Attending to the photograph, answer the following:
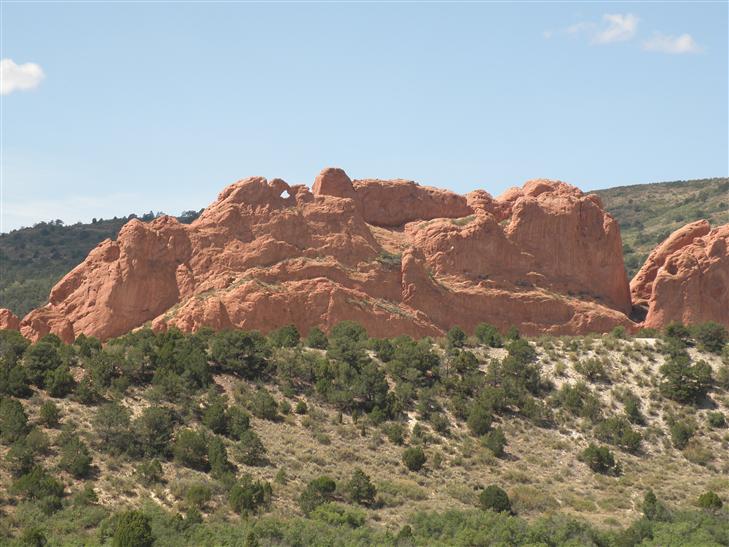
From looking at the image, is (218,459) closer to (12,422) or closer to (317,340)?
(12,422)

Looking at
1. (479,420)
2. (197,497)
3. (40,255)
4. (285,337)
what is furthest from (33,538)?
(40,255)

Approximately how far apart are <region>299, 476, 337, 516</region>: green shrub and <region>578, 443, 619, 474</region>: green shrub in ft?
34.3

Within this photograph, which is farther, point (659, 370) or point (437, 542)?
point (659, 370)

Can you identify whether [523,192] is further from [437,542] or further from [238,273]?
[437,542]

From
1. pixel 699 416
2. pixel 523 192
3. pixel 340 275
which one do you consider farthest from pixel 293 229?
pixel 699 416

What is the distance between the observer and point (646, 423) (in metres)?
53.9

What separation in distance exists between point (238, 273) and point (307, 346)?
4270 millimetres

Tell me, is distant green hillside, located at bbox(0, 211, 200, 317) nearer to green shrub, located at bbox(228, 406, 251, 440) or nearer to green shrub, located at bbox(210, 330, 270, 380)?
green shrub, located at bbox(210, 330, 270, 380)

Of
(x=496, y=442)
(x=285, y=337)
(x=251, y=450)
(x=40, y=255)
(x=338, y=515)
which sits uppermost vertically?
(x=40, y=255)

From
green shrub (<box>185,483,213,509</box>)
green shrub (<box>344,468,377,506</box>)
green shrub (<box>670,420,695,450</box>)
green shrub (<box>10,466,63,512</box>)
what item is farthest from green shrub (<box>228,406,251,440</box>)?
green shrub (<box>670,420,695,450</box>)

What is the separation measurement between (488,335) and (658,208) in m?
82.5

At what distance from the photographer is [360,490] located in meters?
45.0

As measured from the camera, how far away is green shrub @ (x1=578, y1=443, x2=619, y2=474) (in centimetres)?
4988

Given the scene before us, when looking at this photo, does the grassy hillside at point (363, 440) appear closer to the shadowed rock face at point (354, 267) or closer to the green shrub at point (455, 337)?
the green shrub at point (455, 337)
